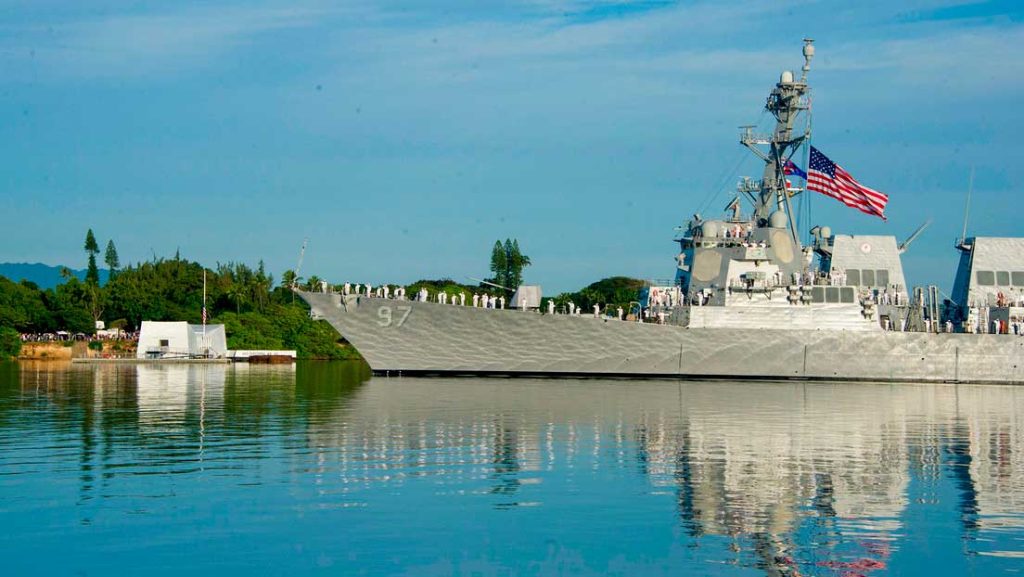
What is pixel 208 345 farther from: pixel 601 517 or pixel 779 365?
pixel 601 517

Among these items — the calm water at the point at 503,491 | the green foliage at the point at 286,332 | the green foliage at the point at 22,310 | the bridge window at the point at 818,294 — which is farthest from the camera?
the green foliage at the point at 22,310

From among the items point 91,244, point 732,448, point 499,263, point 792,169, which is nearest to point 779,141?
point 792,169

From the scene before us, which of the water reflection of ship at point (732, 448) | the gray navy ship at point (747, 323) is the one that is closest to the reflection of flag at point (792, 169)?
the gray navy ship at point (747, 323)

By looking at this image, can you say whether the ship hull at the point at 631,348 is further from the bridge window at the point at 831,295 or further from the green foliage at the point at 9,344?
the green foliage at the point at 9,344

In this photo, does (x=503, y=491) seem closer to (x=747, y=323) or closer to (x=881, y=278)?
(x=747, y=323)

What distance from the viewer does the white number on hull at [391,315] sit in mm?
41969

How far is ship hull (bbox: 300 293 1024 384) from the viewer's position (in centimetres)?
4206

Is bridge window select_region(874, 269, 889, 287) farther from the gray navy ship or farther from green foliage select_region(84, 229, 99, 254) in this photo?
green foliage select_region(84, 229, 99, 254)

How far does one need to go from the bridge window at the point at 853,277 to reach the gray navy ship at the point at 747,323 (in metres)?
0.13

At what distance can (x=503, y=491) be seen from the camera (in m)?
15.8

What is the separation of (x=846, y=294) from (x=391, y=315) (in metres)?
17.5

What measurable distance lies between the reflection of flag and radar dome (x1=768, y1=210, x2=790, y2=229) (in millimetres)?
1700

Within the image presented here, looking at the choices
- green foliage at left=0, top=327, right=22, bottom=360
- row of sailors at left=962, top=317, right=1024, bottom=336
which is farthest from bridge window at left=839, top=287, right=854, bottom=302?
green foliage at left=0, top=327, right=22, bottom=360

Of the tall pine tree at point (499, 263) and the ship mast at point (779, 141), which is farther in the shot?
the tall pine tree at point (499, 263)
